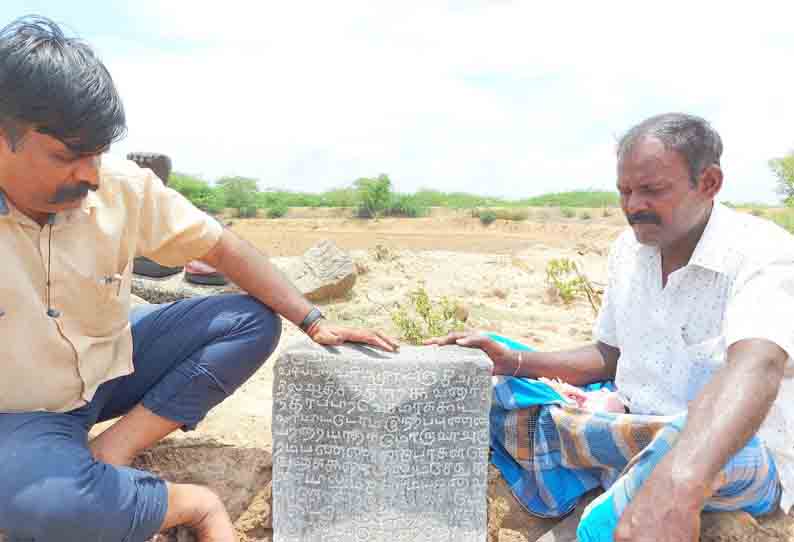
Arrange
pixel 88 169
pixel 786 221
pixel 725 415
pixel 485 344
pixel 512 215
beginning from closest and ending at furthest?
pixel 725 415, pixel 88 169, pixel 485 344, pixel 786 221, pixel 512 215

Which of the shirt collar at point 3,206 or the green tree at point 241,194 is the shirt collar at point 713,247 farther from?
the green tree at point 241,194

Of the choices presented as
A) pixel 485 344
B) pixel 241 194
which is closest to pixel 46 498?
pixel 485 344

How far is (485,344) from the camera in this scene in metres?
2.70

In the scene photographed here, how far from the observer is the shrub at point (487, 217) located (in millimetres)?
18859

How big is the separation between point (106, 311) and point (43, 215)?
13.1 inches

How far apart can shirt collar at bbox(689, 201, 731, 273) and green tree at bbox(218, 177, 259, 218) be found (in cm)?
1995

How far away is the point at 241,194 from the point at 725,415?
21.4 metres

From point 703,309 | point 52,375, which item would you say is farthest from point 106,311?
point 703,309

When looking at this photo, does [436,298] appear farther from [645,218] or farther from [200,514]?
[200,514]

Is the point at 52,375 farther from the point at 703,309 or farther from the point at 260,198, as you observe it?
the point at 260,198

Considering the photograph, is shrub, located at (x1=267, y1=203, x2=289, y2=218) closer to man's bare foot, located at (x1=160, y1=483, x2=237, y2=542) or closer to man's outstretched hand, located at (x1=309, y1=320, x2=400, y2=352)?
man's outstretched hand, located at (x1=309, y1=320, x2=400, y2=352)

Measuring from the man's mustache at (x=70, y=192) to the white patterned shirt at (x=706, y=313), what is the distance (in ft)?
5.65

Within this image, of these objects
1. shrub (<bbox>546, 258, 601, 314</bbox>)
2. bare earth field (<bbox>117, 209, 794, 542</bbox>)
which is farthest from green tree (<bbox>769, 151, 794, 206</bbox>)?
shrub (<bbox>546, 258, 601, 314</bbox>)

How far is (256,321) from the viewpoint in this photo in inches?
102
